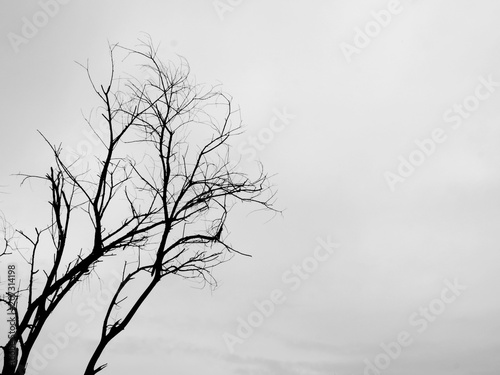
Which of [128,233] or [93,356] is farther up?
[128,233]

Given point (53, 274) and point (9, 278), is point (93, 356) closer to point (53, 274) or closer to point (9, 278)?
point (53, 274)

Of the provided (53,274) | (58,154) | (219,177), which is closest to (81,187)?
(58,154)

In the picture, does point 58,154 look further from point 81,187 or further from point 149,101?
point 149,101

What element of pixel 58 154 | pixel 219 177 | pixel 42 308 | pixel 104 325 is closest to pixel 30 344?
pixel 42 308

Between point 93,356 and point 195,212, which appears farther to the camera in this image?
point 195,212

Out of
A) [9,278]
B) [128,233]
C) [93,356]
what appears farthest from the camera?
[9,278]

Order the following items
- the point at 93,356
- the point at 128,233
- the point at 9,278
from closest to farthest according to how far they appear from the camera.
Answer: the point at 93,356, the point at 128,233, the point at 9,278

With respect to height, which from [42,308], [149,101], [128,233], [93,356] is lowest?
[93,356]

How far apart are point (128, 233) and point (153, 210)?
0.51m

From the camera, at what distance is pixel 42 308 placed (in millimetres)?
9297

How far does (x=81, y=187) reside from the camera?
9648mm

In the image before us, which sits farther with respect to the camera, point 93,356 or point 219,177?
point 219,177

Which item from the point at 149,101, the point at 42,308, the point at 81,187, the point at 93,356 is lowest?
the point at 93,356

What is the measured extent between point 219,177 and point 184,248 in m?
1.17
